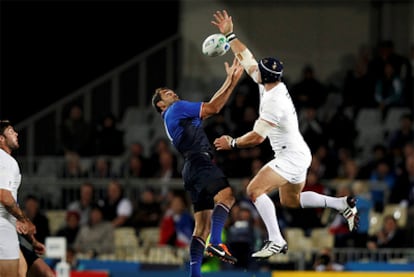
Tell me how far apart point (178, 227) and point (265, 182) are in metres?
6.18

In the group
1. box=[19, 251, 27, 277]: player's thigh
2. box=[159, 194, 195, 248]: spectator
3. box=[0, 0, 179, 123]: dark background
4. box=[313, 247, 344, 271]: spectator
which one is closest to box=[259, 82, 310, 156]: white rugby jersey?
box=[19, 251, 27, 277]: player's thigh

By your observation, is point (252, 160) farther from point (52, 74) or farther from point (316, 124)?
point (52, 74)

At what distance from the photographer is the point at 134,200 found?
23297 millimetres

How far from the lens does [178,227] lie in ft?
70.7

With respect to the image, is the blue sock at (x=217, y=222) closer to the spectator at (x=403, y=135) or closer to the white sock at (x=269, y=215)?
the white sock at (x=269, y=215)

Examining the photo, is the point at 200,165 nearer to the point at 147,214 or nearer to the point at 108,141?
the point at 147,214

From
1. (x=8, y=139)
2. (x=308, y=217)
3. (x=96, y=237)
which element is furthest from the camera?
(x=96, y=237)

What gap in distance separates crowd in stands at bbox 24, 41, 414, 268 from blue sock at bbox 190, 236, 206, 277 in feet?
15.3

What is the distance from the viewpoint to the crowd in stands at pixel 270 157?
21516 mm

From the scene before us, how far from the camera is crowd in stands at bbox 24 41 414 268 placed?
70.6 ft

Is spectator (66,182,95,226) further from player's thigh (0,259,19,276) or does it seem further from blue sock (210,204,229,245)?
player's thigh (0,259,19,276)

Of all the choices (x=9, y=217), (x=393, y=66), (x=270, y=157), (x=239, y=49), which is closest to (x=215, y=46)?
(x=239, y=49)

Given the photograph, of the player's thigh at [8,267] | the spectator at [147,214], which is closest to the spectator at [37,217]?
the spectator at [147,214]

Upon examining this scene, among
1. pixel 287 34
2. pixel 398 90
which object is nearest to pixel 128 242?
pixel 398 90
